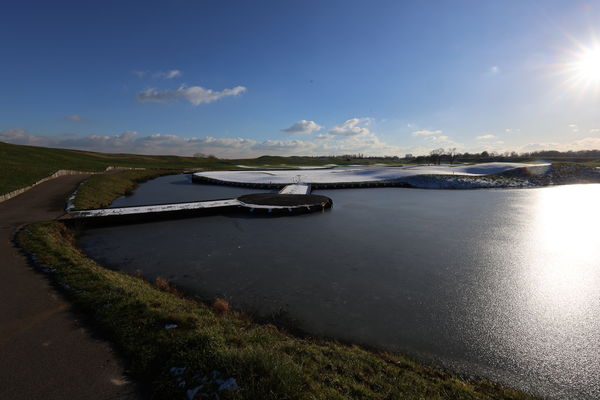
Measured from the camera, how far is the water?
20.0 ft

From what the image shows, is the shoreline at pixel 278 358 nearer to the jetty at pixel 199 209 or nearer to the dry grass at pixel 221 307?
the dry grass at pixel 221 307

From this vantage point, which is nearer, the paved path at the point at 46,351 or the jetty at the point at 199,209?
the paved path at the point at 46,351

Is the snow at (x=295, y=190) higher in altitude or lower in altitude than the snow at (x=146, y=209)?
higher

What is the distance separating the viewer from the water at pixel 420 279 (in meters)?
6.11

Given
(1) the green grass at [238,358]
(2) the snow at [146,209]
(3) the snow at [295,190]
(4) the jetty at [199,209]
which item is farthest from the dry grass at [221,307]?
(3) the snow at [295,190]

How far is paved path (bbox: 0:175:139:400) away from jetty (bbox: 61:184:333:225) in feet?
31.7

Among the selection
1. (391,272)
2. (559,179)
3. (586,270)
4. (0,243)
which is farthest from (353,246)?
(559,179)

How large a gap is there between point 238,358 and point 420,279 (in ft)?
25.3

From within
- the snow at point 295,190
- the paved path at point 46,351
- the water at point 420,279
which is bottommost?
the water at point 420,279

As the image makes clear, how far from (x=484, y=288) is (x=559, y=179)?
54264 millimetres

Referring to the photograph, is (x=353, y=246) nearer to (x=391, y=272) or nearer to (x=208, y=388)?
(x=391, y=272)

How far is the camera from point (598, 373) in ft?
17.7

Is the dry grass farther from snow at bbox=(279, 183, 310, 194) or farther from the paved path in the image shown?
snow at bbox=(279, 183, 310, 194)

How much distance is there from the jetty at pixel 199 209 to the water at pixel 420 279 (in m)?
1.17
